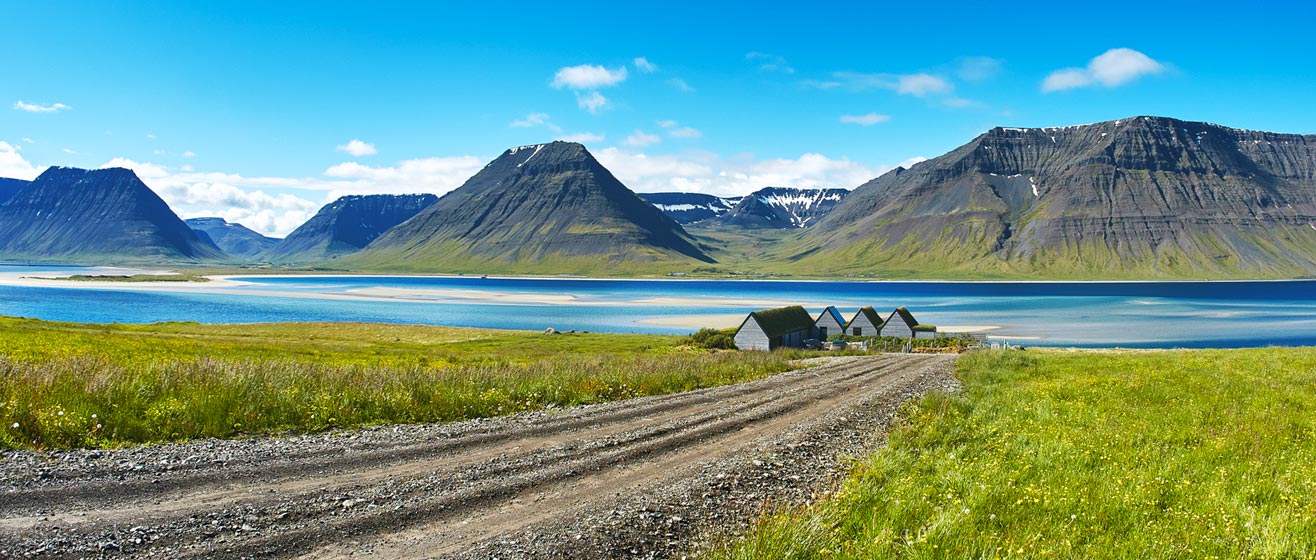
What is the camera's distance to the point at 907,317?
95688 mm

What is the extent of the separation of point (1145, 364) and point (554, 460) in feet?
115

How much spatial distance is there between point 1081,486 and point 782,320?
241 ft

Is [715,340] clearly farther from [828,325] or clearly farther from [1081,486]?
[1081,486]

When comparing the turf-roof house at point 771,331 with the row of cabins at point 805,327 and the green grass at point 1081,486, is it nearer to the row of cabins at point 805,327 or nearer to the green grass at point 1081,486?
the row of cabins at point 805,327

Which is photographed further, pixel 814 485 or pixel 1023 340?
pixel 1023 340

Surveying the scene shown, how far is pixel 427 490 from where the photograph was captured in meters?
13.4

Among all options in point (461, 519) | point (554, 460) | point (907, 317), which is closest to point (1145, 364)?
point (554, 460)

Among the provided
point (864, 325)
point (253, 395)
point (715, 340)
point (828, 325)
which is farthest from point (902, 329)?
point (253, 395)

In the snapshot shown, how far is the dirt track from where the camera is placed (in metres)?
10.9

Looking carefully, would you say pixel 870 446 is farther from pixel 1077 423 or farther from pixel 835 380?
pixel 835 380

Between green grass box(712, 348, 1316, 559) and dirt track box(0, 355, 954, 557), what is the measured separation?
5.97ft

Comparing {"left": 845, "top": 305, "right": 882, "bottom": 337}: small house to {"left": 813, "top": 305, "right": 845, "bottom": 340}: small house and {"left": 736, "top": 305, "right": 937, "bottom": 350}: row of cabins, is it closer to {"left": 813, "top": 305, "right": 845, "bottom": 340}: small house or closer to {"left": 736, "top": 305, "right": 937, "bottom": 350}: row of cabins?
{"left": 736, "top": 305, "right": 937, "bottom": 350}: row of cabins

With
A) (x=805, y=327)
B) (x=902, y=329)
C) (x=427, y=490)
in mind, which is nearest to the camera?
(x=427, y=490)

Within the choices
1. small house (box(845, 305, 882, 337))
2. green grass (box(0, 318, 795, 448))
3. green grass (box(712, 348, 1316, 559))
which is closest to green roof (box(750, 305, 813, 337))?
small house (box(845, 305, 882, 337))
